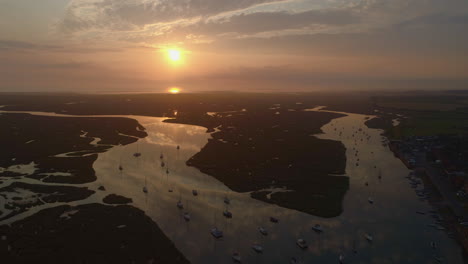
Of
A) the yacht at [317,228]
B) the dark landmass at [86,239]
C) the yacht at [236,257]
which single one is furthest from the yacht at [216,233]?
the yacht at [317,228]

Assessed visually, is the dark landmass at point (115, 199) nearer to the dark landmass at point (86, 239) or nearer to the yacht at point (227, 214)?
the dark landmass at point (86, 239)

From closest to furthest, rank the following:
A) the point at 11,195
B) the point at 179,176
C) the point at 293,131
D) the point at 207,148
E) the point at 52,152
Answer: the point at 11,195 → the point at 179,176 → the point at 52,152 → the point at 207,148 → the point at 293,131

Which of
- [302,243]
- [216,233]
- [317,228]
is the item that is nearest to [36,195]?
[216,233]

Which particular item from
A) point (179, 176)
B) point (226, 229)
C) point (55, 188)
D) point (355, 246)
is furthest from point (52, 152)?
point (355, 246)

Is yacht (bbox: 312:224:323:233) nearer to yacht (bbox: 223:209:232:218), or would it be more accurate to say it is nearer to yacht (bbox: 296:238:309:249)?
yacht (bbox: 296:238:309:249)

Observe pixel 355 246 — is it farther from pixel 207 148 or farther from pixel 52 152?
pixel 52 152

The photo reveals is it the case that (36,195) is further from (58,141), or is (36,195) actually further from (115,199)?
(58,141)

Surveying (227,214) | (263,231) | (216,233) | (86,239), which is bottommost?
(263,231)
